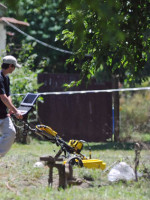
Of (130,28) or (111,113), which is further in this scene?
(111,113)

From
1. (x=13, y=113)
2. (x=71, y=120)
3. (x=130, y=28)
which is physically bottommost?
(x=71, y=120)

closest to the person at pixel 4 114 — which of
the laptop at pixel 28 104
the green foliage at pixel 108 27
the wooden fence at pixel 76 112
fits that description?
the laptop at pixel 28 104

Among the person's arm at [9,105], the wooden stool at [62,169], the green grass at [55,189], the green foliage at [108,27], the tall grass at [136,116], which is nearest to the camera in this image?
the green foliage at [108,27]

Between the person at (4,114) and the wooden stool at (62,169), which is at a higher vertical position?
the person at (4,114)

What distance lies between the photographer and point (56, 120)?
15602 mm

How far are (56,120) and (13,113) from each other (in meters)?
8.22

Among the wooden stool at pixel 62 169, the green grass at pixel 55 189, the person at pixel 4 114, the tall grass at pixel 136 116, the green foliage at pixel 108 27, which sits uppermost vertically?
the green foliage at pixel 108 27

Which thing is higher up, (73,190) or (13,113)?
(13,113)

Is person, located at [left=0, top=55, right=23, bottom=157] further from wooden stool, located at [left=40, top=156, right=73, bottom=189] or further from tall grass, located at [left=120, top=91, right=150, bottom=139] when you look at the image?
tall grass, located at [left=120, top=91, right=150, bottom=139]

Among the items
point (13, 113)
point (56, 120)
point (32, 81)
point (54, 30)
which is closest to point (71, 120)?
point (56, 120)

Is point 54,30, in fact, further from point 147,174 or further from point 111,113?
point 147,174

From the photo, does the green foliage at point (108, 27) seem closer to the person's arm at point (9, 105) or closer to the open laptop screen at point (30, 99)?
the open laptop screen at point (30, 99)

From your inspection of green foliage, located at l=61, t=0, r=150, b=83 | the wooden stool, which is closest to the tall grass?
green foliage, located at l=61, t=0, r=150, b=83

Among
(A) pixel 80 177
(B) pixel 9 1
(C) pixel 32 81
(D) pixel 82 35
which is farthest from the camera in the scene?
(C) pixel 32 81
